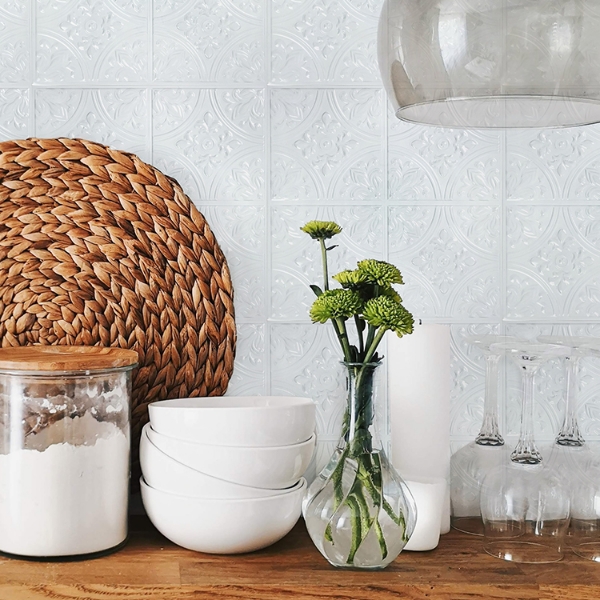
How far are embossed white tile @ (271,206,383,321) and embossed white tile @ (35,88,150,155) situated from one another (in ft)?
0.80

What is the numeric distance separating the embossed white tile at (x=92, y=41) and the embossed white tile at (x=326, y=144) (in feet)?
0.73

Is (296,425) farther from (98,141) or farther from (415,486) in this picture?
(98,141)

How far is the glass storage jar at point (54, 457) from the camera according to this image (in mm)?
889

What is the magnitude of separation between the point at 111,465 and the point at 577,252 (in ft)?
2.46

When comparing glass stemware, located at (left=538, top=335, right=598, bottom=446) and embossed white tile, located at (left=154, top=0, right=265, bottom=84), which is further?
embossed white tile, located at (left=154, top=0, right=265, bottom=84)

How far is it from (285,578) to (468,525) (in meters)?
0.32

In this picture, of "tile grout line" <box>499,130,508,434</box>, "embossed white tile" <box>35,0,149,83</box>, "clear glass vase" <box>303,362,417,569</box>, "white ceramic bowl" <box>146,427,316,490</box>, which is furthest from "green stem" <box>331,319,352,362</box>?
"embossed white tile" <box>35,0,149,83</box>

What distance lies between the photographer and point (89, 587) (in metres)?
0.83

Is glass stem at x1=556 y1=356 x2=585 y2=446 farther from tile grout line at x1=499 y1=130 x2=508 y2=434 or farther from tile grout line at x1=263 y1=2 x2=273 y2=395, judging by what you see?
tile grout line at x1=263 y1=2 x2=273 y2=395

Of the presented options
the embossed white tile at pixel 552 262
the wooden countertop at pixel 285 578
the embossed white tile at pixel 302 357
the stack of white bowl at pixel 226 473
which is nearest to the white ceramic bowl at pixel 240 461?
the stack of white bowl at pixel 226 473

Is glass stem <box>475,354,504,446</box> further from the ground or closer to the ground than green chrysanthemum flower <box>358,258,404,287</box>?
closer to the ground

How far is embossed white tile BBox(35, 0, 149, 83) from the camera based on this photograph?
1130 mm

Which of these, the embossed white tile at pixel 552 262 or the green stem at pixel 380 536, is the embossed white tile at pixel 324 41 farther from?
the green stem at pixel 380 536

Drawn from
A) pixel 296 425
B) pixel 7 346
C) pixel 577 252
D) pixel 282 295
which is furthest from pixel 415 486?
pixel 7 346
